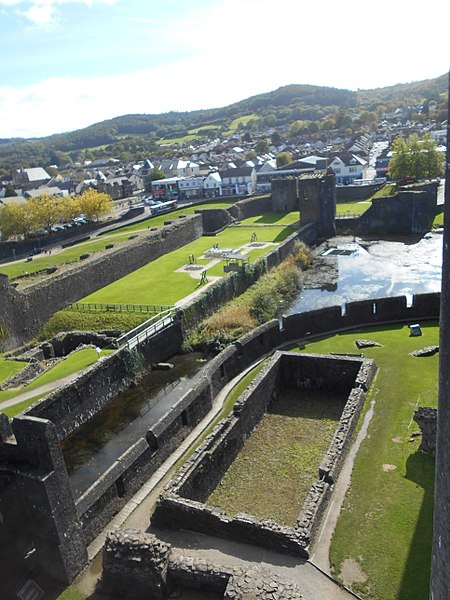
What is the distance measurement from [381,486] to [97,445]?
11351 mm

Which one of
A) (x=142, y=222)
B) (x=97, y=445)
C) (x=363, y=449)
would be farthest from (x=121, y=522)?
(x=142, y=222)

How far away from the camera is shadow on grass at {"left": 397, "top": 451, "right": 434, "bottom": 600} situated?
1052cm

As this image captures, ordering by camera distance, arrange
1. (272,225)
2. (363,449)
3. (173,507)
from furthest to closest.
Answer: (272,225)
(363,449)
(173,507)

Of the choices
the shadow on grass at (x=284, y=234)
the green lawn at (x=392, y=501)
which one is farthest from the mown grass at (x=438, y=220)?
the green lawn at (x=392, y=501)

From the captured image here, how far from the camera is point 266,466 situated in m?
16.4

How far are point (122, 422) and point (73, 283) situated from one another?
47.6 ft

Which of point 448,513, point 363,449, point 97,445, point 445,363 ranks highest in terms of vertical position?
point 445,363

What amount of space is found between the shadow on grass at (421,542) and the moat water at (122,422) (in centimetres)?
1050

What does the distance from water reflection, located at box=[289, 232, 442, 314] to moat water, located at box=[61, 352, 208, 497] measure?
1022cm

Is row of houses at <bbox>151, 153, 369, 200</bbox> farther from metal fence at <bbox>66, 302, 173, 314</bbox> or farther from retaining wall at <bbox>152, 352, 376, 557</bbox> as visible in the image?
retaining wall at <bbox>152, 352, 376, 557</bbox>

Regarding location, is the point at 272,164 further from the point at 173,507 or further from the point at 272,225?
the point at 173,507

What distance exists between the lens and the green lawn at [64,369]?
21.5m

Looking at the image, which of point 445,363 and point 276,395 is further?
point 276,395

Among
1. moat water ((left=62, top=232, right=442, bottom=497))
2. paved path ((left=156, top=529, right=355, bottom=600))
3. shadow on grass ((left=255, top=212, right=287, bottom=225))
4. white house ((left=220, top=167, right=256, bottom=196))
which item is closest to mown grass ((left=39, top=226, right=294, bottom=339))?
moat water ((left=62, top=232, right=442, bottom=497))
